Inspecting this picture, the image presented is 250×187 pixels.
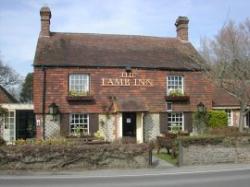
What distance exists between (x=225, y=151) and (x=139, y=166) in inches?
174

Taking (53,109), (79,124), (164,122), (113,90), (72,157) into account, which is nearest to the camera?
(72,157)

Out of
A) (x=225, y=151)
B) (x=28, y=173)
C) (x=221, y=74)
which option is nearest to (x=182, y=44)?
(x=221, y=74)

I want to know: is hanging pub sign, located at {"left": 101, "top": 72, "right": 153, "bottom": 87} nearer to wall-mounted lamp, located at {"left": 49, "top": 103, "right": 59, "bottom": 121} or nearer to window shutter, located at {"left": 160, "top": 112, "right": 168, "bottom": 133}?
window shutter, located at {"left": 160, "top": 112, "right": 168, "bottom": 133}

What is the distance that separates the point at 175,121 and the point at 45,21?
11.5 meters

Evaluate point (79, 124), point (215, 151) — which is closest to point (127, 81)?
point (79, 124)

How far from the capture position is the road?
1373 centimetres

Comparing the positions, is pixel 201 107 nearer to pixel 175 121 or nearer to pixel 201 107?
pixel 201 107

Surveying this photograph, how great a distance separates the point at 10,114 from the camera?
33594 millimetres

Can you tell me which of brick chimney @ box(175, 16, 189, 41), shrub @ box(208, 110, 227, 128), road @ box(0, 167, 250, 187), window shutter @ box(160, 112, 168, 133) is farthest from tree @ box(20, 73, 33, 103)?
road @ box(0, 167, 250, 187)

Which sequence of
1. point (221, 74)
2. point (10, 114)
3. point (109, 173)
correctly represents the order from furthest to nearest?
1. point (10, 114)
2. point (221, 74)
3. point (109, 173)

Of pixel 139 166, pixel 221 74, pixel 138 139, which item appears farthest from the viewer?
pixel 138 139

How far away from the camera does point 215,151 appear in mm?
20328

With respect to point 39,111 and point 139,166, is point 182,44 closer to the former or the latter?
point 39,111

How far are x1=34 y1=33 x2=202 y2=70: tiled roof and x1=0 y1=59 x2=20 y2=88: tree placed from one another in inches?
1459
